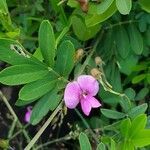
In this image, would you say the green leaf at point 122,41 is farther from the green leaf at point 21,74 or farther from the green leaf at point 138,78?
the green leaf at point 21,74

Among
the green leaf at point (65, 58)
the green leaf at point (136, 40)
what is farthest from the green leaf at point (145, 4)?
the green leaf at point (65, 58)

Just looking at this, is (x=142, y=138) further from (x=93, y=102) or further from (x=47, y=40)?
(x=47, y=40)

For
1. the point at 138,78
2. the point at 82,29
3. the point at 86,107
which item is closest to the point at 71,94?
the point at 86,107

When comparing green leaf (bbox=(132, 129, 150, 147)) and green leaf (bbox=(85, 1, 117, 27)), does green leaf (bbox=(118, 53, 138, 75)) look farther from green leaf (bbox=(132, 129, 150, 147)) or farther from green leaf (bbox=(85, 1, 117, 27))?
green leaf (bbox=(132, 129, 150, 147))

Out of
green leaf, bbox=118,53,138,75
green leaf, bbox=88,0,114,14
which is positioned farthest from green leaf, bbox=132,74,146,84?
green leaf, bbox=88,0,114,14

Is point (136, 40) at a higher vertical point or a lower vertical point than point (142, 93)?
higher

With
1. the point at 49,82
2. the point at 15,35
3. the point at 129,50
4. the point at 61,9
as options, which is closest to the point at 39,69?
the point at 49,82
